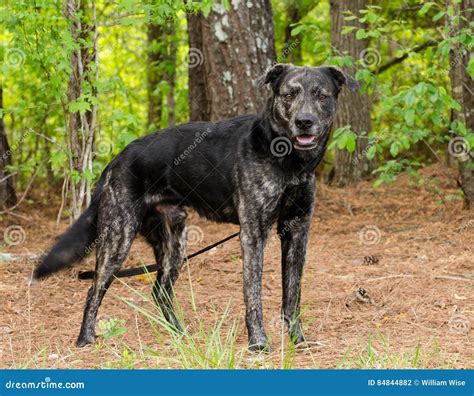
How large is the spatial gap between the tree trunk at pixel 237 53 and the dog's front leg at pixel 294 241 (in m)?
3.32

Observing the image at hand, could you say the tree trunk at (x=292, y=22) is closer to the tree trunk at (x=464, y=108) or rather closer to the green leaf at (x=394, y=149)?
the tree trunk at (x=464, y=108)

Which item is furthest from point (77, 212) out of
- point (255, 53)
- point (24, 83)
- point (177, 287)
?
point (24, 83)

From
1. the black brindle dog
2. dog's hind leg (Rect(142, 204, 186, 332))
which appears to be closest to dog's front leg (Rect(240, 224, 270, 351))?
the black brindle dog

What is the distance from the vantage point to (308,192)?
5.39 metres

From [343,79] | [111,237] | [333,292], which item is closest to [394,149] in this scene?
[333,292]

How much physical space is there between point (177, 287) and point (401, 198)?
440cm

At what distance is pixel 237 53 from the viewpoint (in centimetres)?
861

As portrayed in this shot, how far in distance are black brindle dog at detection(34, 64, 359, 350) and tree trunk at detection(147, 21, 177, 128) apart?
509cm

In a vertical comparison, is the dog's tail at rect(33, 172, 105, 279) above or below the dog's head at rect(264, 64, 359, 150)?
below

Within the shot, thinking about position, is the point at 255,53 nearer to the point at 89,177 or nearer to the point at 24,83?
the point at 89,177

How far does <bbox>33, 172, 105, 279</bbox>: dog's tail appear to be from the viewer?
19.0ft

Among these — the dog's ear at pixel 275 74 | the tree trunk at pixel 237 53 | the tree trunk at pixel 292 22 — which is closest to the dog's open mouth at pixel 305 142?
the dog's ear at pixel 275 74

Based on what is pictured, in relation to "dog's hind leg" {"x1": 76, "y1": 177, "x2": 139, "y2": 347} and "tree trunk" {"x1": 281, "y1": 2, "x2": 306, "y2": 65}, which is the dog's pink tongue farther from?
"tree trunk" {"x1": 281, "y1": 2, "x2": 306, "y2": 65}

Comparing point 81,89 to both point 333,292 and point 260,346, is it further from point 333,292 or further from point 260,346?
point 260,346
